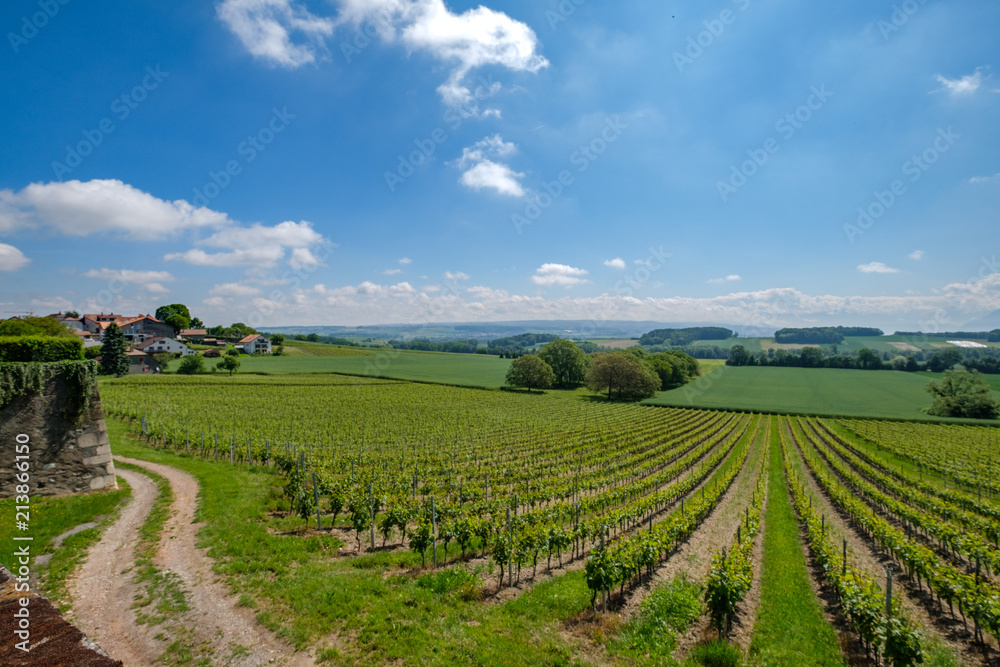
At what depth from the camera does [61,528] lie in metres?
11.3

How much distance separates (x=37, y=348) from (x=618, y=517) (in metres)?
22.6

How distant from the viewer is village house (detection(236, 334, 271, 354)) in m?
111

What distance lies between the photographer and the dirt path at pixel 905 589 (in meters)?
8.88

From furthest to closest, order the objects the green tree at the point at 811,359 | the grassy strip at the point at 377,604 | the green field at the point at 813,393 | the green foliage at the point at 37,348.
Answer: the green tree at the point at 811,359 < the green field at the point at 813,393 < the green foliage at the point at 37,348 < the grassy strip at the point at 377,604

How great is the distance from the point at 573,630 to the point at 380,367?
93874 millimetres

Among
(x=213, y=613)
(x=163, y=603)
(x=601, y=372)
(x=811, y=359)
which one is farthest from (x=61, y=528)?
(x=811, y=359)

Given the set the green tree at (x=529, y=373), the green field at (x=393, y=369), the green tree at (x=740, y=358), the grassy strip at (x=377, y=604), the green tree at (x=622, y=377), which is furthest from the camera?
the green tree at (x=740, y=358)

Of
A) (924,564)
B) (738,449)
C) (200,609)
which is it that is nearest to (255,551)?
(200,609)

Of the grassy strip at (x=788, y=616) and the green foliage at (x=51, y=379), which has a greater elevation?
the green foliage at (x=51, y=379)

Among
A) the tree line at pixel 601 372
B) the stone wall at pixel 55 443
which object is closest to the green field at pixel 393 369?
the tree line at pixel 601 372

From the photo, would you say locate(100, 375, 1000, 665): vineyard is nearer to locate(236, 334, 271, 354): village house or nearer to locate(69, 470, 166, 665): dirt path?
locate(69, 470, 166, 665): dirt path

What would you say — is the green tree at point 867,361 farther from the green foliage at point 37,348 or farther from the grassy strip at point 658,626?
the green foliage at point 37,348

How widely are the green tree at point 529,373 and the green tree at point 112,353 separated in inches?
2690

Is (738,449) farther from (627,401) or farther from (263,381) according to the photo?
(263,381)
